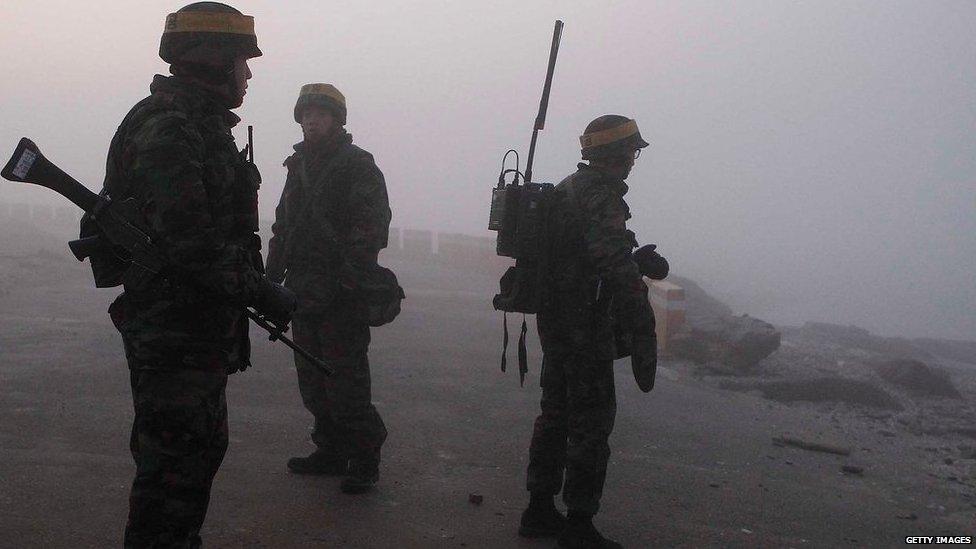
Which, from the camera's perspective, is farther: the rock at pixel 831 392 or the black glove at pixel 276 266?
the rock at pixel 831 392

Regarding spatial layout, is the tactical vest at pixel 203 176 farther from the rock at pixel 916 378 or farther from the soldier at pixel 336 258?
the rock at pixel 916 378

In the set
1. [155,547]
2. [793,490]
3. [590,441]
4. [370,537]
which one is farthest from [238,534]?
[793,490]

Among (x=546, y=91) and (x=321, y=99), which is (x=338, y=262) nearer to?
(x=321, y=99)

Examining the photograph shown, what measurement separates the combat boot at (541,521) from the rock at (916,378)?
21.3 feet

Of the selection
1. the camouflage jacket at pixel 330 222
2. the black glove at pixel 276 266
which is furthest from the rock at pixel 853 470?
the black glove at pixel 276 266

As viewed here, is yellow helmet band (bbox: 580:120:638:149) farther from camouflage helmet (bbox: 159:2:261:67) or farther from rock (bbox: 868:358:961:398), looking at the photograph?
rock (bbox: 868:358:961:398)

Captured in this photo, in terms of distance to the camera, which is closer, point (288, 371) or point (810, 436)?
point (810, 436)

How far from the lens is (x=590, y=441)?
13.5 ft

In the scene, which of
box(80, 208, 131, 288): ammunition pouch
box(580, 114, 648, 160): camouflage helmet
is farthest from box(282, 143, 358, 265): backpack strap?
box(80, 208, 131, 288): ammunition pouch

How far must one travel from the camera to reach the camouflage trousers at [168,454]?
2.72 m

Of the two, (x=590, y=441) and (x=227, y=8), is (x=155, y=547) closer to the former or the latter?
(x=227, y=8)

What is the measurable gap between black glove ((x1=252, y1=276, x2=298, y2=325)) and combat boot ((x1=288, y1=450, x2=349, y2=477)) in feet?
7.17

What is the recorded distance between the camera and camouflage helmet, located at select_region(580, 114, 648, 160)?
4262mm

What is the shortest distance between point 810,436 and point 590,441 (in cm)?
370
